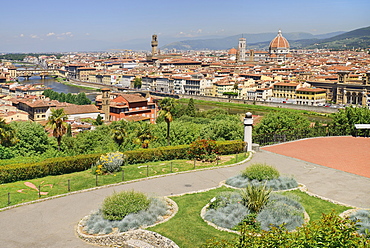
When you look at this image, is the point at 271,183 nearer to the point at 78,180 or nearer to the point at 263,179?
the point at 263,179

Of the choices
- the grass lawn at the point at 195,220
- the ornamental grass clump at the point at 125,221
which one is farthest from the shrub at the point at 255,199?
the ornamental grass clump at the point at 125,221

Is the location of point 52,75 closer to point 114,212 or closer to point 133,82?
point 133,82

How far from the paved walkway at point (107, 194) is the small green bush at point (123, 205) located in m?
1.03

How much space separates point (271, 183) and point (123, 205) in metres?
5.29

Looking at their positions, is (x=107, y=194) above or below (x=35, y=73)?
below

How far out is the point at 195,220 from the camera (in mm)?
10055

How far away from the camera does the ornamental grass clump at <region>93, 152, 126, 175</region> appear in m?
15.6

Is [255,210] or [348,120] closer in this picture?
[255,210]

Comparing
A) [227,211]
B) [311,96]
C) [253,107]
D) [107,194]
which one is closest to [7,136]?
[107,194]

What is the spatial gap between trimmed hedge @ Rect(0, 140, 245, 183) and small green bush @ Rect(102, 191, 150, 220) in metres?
6.51

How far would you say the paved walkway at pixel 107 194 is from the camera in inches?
375

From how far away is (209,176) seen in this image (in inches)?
587

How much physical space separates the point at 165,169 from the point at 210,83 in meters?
82.1

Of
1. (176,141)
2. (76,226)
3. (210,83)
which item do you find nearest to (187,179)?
(76,226)
